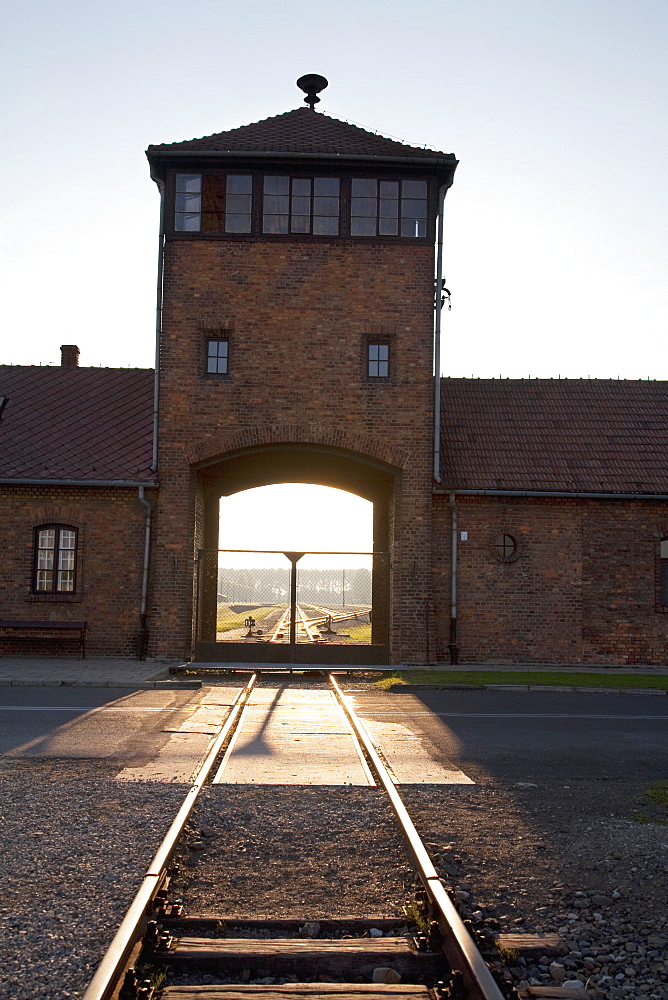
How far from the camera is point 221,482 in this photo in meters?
22.4

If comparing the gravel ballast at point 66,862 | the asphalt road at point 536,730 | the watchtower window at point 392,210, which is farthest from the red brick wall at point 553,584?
the gravel ballast at point 66,862

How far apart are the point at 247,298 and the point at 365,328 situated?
2.58m

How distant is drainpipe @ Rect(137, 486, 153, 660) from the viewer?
750 inches

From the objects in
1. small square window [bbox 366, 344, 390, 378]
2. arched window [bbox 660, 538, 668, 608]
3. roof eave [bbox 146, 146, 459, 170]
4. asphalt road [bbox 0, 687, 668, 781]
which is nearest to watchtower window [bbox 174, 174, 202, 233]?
roof eave [bbox 146, 146, 459, 170]

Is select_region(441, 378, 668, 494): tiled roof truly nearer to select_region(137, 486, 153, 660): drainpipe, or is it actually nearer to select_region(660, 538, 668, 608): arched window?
select_region(660, 538, 668, 608): arched window

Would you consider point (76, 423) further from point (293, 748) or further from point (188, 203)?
point (293, 748)

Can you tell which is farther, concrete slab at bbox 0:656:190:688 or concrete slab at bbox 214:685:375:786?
concrete slab at bbox 0:656:190:688

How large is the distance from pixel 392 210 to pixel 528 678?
10.2 m

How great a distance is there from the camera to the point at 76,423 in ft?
70.7

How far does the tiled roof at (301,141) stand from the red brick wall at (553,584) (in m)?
7.53

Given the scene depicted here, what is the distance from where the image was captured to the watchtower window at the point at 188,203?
19.8 m

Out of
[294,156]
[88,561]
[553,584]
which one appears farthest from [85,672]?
[294,156]

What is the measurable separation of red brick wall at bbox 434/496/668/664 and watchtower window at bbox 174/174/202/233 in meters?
7.88

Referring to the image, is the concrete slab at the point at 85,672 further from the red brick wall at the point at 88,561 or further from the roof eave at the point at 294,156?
the roof eave at the point at 294,156
